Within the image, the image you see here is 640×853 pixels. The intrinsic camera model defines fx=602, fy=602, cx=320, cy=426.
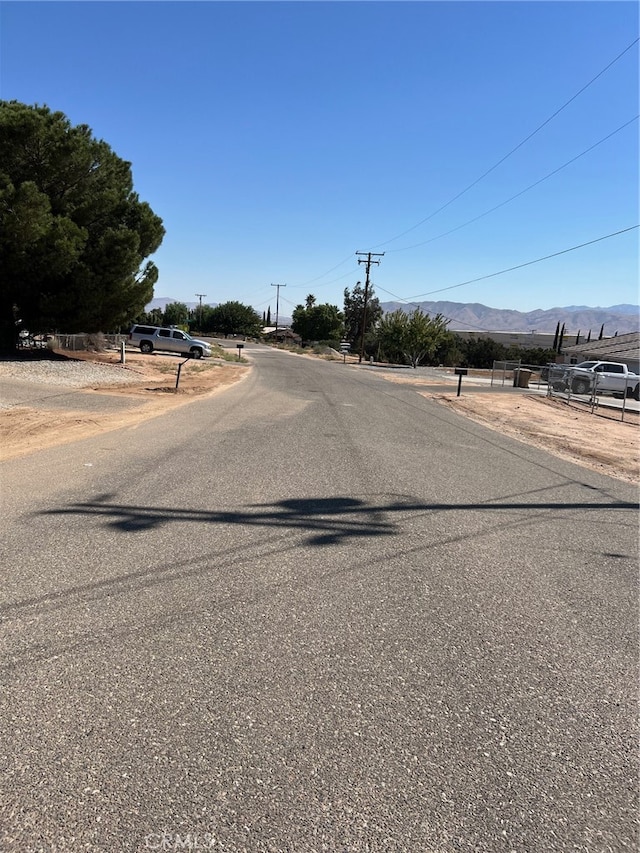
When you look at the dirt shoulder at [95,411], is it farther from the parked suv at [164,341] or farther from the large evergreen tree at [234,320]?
the large evergreen tree at [234,320]

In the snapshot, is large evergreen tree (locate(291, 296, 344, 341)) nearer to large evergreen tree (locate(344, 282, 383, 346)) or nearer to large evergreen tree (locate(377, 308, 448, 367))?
large evergreen tree (locate(344, 282, 383, 346))

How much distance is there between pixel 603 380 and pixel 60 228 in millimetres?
28811

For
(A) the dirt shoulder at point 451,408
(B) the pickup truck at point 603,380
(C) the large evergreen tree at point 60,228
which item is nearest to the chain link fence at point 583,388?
(B) the pickup truck at point 603,380

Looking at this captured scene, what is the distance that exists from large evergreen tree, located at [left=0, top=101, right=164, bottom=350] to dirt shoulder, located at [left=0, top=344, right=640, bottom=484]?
389 cm

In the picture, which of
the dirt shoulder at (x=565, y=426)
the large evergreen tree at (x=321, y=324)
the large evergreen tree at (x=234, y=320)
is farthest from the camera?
the large evergreen tree at (x=234, y=320)

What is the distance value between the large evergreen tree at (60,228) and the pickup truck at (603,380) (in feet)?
73.7

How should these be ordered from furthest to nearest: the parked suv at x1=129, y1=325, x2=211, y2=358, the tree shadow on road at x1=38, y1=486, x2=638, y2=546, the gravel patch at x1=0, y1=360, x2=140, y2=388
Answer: the parked suv at x1=129, y1=325, x2=211, y2=358, the gravel patch at x1=0, y1=360, x2=140, y2=388, the tree shadow on road at x1=38, y1=486, x2=638, y2=546

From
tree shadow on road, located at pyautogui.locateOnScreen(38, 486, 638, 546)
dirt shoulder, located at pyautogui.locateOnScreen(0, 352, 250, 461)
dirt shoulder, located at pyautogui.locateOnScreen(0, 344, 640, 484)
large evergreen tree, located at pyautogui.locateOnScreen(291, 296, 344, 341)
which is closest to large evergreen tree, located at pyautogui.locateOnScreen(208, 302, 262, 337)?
large evergreen tree, located at pyautogui.locateOnScreen(291, 296, 344, 341)

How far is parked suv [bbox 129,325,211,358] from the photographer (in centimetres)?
4219

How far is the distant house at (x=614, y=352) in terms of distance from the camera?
51.3 m

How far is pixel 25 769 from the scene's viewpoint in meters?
2.48

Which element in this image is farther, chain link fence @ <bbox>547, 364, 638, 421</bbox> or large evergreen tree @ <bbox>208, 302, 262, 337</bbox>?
large evergreen tree @ <bbox>208, 302, 262, 337</bbox>

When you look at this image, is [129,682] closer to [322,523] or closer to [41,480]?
[322,523]

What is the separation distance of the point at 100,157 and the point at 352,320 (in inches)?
3964
